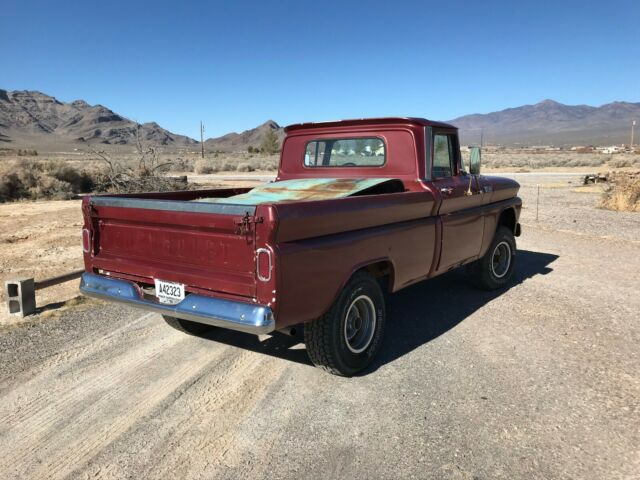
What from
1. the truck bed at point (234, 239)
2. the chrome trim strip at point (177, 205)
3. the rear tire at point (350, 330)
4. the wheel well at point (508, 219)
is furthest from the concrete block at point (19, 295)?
the wheel well at point (508, 219)

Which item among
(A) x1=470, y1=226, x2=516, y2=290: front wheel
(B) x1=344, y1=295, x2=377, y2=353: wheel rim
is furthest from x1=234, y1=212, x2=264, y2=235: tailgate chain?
(A) x1=470, y1=226, x2=516, y2=290: front wheel

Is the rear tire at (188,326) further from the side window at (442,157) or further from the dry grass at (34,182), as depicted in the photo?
the dry grass at (34,182)

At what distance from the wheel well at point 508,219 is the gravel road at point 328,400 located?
Result: 61.3 inches

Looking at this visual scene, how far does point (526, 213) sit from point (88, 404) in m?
13.7

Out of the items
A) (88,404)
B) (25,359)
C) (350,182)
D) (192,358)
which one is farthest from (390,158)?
(25,359)

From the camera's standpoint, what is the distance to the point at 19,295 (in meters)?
5.45

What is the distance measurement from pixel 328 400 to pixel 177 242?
1.58 metres

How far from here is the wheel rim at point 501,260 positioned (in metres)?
6.79

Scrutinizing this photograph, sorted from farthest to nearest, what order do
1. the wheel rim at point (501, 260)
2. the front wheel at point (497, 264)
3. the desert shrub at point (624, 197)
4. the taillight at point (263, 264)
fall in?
the desert shrub at point (624, 197)
the wheel rim at point (501, 260)
the front wheel at point (497, 264)
the taillight at point (263, 264)

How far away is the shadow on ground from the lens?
15.3ft

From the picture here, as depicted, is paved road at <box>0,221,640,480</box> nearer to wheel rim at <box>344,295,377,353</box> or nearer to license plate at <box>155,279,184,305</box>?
wheel rim at <box>344,295,377,353</box>

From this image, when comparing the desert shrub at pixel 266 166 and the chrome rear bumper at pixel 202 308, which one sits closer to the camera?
the chrome rear bumper at pixel 202 308

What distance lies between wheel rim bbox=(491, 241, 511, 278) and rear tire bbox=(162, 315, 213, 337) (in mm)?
3805

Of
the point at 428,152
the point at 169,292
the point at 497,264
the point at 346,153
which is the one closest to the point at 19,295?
the point at 169,292
